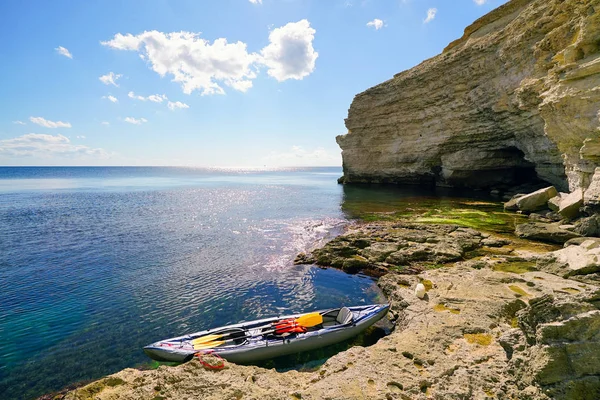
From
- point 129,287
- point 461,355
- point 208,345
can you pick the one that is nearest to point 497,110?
point 461,355

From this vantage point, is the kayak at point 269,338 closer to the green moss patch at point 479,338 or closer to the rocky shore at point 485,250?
the rocky shore at point 485,250

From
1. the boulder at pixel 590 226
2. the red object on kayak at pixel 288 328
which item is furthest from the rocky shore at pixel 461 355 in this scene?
the boulder at pixel 590 226

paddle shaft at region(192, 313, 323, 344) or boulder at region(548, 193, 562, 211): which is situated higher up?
boulder at region(548, 193, 562, 211)

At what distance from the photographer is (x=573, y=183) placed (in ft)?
79.5

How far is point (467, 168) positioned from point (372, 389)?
4837cm

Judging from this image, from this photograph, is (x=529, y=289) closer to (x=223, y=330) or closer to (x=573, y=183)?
(x=223, y=330)

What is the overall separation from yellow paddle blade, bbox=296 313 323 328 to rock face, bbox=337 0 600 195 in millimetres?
22026

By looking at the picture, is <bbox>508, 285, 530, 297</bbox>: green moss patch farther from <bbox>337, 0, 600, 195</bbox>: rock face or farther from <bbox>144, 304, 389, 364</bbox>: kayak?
<bbox>337, 0, 600, 195</bbox>: rock face

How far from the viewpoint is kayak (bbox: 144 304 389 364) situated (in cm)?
1005

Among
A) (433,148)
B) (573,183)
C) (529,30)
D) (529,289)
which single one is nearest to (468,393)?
(529,289)

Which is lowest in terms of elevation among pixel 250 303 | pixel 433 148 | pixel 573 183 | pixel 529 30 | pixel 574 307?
pixel 250 303

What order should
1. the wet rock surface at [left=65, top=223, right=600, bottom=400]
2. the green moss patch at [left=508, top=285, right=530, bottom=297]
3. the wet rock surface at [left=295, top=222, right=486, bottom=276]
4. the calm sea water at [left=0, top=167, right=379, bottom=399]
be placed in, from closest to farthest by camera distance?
the wet rock surface at [left=65, top=223, right=600, bottom=400]
the calm sea water at [left=0, top=167, right=379, bottom=399]
the green moss patch at [left=508, top=285, right=530, bottom=297]
the wet rock surface at [left=295, top=222, right=486, bottom=276]

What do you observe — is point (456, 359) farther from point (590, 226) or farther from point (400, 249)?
point (590, 226)

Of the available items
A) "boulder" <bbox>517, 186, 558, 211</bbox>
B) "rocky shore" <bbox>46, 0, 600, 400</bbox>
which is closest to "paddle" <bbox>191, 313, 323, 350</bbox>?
"rocky shore" <bbox>46, 0, 600, 400</bbox>
